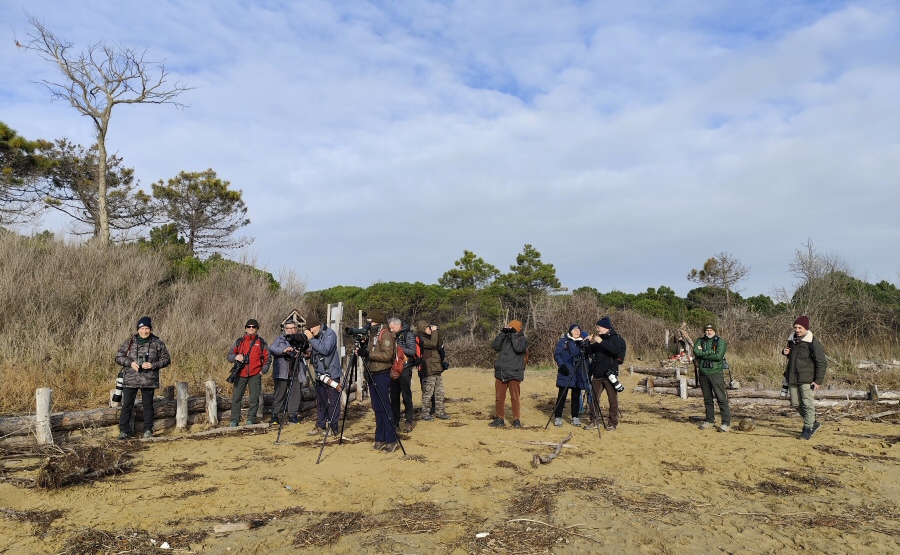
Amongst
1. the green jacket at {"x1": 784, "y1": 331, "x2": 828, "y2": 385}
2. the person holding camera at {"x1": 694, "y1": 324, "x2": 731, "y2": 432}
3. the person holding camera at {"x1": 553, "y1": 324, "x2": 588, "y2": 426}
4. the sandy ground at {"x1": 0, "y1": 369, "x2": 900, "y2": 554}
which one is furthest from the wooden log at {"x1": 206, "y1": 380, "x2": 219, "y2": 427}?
the green jacket at {"x1": 784, "y1": 331, "x2": 828, "y2": 385}

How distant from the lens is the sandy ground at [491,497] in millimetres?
4633

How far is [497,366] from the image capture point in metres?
9.38

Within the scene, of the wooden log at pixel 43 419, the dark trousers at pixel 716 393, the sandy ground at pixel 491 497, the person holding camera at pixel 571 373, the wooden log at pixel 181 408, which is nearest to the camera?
the sandy ground at pixel 491 497

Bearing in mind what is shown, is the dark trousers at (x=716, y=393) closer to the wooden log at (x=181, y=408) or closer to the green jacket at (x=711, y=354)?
the green jacket at (x=711, y=354)

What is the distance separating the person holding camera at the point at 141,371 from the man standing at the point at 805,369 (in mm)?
9427

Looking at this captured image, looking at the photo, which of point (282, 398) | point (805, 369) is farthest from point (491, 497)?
point (805, 369)

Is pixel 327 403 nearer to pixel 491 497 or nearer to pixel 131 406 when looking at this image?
pixel 131 406

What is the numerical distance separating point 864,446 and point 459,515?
258 inches

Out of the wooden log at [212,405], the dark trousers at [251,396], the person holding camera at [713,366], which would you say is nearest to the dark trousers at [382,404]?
the dark trousers at [251,396]

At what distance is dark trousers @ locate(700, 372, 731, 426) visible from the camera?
30.3 ft

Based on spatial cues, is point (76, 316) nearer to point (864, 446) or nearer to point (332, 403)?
point (332, 403)

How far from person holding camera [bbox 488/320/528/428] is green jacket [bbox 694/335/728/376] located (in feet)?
9.52

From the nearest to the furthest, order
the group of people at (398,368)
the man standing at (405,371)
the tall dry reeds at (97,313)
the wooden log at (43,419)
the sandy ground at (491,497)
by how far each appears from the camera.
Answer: the sandy ground at (491,497)
the wooden log at (43,419)
the group of people at (398,368)
the man standing at (405,371)
the tall dry reeds at (97,313)

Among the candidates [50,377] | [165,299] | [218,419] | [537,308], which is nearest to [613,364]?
[218,419]
